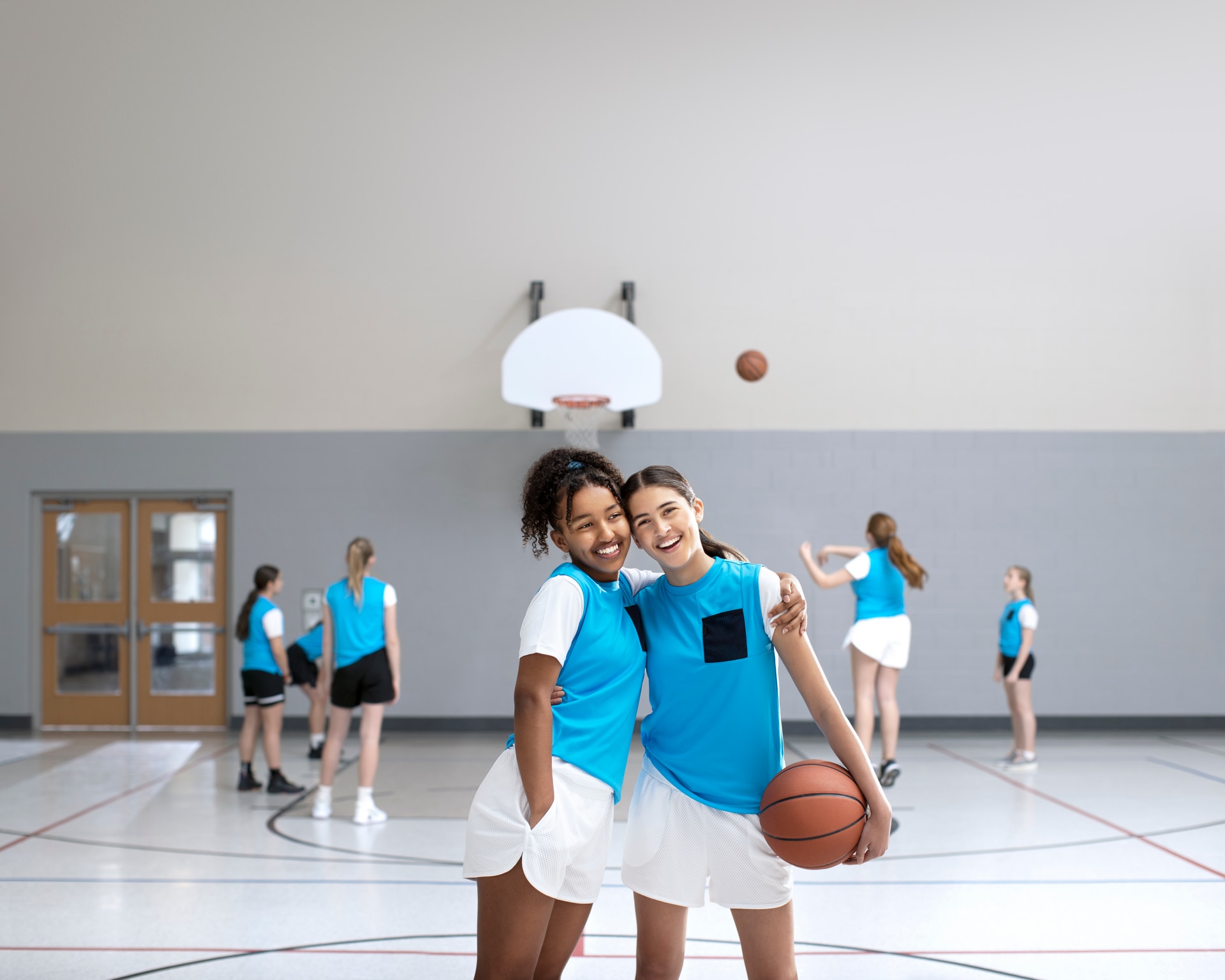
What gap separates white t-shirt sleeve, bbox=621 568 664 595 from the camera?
86.4 inches

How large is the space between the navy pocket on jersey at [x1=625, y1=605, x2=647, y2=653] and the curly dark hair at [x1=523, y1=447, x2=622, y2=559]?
24 cm

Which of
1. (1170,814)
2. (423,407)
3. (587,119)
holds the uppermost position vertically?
(587,119)

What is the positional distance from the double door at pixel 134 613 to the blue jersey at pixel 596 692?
760 centimetres

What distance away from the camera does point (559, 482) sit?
1.99 m

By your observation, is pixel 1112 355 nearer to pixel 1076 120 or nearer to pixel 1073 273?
pixel 1073 273

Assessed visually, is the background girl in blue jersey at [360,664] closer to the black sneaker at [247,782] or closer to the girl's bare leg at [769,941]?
the black sneaker at [247,782]

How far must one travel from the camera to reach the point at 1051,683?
8.48 metres

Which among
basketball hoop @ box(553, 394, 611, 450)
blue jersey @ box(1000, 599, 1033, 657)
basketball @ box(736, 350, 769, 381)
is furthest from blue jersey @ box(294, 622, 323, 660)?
blue jersey @ box(1000, 599, 1033, 657)

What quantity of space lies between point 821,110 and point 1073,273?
270 centimetres

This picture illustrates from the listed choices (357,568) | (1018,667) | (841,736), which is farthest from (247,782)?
(1018,667)

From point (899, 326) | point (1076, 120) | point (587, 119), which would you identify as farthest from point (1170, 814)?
point (587, 119)

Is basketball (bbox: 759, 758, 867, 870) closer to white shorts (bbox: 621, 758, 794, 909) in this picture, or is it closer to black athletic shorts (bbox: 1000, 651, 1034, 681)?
white shorts (bbox: 621, 758, 794, 909)

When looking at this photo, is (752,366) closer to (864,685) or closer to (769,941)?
(864,685)

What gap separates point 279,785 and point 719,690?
471 centimetres
